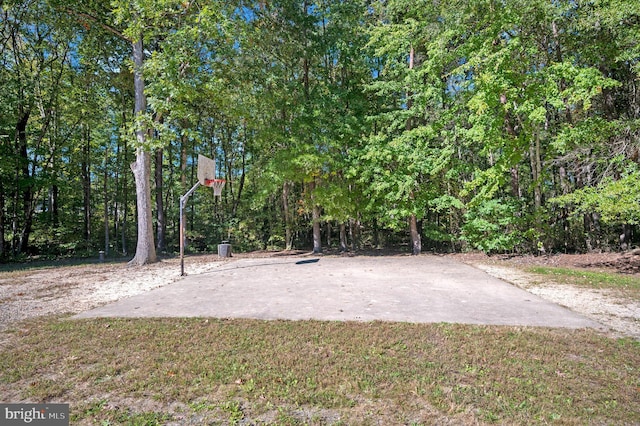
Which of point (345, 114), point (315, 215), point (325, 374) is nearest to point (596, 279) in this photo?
point (325, 374)

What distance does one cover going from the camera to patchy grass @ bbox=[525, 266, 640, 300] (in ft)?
20.0

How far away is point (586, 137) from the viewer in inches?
351

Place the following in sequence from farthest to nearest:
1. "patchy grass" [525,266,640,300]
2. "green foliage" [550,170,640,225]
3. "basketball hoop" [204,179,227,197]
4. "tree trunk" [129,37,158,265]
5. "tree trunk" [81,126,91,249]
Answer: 1. "tree trunk" [81,126,91,249]
2. "tree trunk" [129,37,158,265]
3. "basketball hoop" [204,179,227,197]
4. "green foliage" [550,170,640,225]
5. "patchy grass" [525,266,640,300]

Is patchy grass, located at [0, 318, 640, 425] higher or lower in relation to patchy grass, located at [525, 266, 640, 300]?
higher

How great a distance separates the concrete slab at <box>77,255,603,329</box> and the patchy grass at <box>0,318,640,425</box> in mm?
545

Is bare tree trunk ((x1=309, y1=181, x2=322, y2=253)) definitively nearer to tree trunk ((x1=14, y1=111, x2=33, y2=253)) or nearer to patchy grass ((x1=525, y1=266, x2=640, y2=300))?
patchy grass ((x1=525, y1=266, x2=640, y2=300))

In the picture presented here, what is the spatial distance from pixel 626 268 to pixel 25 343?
11.9 m

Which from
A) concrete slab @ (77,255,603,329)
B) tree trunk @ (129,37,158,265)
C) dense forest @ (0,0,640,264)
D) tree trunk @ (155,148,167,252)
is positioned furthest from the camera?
tree trunk @ (155,148,167,252)

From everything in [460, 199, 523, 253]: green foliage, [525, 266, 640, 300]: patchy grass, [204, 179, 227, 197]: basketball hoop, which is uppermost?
[204, 179, 227, 197]: basketball hoop

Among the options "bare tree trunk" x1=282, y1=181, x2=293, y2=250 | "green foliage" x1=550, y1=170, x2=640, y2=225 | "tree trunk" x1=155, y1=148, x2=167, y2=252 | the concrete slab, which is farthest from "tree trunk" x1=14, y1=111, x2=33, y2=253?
"green foliage" x1=550, y1=170, x2=640, y2=225

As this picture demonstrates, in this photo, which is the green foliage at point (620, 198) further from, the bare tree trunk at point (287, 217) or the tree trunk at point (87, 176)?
the tree trunk at point (87, 176)

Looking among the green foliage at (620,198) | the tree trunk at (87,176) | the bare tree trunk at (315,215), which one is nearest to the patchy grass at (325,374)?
the green foliage at (620,198)

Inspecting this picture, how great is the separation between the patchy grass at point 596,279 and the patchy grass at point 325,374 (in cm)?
340

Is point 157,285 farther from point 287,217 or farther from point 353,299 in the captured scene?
point 287,217
